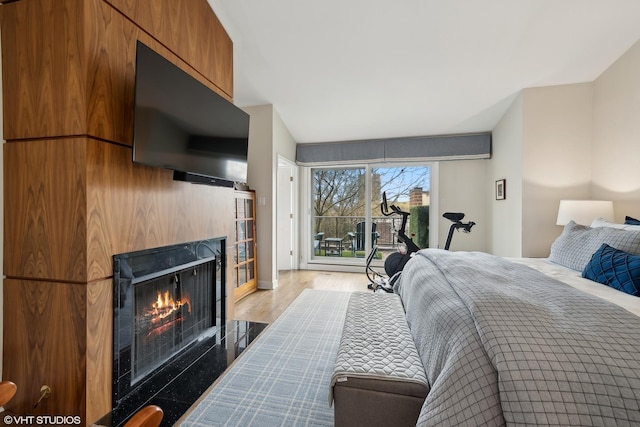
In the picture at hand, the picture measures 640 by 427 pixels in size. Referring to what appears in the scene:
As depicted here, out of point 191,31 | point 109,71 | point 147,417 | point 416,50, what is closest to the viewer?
point 147,417

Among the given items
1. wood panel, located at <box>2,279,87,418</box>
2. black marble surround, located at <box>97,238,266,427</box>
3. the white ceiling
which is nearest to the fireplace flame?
black marble surround, located at <box>97,238,266,427</box>

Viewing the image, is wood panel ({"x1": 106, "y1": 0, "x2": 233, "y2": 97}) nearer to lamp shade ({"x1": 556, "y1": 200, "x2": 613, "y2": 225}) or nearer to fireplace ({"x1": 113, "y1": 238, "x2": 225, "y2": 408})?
fireplace ({"x1": 113, "y1": 238, "x2": 225, "y2": 408})

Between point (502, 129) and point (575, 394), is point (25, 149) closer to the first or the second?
point (575, 394)

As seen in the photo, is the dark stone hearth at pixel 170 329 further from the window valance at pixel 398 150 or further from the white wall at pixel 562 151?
the white wall at pixel 562 151

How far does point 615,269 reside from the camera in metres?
1.55

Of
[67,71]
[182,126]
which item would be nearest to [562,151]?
[182,126]

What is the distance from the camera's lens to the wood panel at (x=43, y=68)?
1.30 meters

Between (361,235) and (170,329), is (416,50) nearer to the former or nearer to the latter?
(361,235)

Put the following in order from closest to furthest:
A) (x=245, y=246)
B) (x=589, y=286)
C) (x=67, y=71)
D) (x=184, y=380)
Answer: (x=67, y=71) < (x=589, y=286) < (x=184, y=380) < (x=245, y=246)

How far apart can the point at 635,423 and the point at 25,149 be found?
249cm

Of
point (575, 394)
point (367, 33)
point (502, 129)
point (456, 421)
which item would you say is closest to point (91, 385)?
point (456, 421)

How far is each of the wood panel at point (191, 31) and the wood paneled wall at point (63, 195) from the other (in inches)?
7.0

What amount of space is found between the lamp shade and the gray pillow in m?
0.47

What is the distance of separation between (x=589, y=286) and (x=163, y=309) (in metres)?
2.57
